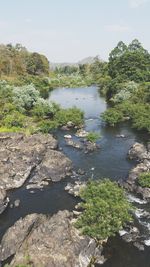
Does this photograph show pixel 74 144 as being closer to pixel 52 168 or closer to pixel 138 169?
pixel 52 168

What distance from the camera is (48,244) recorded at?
31.0 m

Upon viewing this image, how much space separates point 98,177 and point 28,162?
430 inches

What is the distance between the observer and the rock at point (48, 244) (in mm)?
29703

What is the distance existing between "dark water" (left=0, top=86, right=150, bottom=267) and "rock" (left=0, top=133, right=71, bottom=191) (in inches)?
73.6

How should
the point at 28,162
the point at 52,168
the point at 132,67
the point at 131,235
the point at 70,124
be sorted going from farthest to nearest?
the point at 132,67 < the point at 70,124 < the point at 28,162 < the point at 52,168 < the point at 131,235

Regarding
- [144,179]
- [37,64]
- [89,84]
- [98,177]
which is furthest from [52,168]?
[37,64]

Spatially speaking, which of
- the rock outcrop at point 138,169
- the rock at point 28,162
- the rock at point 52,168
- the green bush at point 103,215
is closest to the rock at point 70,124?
the rock at point 28,162

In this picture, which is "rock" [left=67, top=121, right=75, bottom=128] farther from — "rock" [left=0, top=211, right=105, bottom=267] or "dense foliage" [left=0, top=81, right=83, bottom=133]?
"rock" [left=0, top=211, right=105, bottom=267]

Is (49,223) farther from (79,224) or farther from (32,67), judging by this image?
(32,67)

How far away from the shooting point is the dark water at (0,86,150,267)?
106ft

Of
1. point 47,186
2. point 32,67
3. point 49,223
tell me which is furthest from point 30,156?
point 32,67

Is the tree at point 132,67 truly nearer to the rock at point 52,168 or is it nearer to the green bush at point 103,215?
the rock at point 52,168

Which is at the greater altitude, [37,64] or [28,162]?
[37,64]

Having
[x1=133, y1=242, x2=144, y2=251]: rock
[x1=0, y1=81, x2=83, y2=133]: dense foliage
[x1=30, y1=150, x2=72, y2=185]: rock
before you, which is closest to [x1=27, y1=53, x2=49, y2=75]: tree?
[x1=0, y1=81, x2=83, y2=133]: dense foliage
